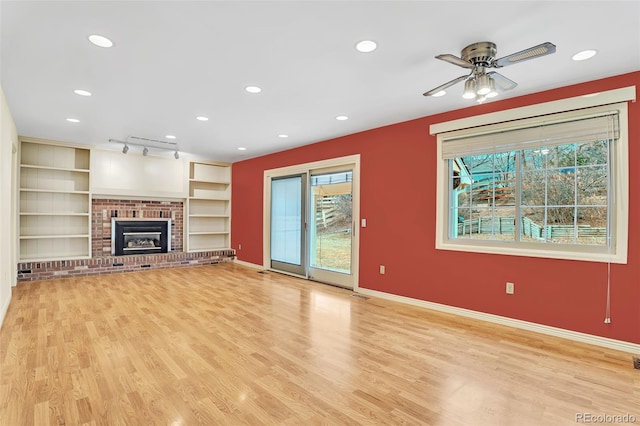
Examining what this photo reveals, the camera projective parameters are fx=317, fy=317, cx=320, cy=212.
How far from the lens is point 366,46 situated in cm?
241

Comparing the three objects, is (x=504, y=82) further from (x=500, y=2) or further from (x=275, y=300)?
(x=275, y=300)

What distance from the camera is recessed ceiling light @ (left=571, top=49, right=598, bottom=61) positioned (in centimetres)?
246

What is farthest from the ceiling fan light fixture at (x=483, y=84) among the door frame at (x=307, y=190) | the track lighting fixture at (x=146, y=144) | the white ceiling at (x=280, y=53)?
the track lighting fixture at (x=146, y=144)

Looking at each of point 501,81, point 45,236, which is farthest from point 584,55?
point 45,236

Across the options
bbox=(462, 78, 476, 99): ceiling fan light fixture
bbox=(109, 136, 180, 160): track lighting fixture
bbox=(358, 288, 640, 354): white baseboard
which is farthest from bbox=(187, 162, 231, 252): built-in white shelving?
bbox=(462, 78, 476, 99): ceiling fan light fixture

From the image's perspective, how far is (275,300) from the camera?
4387mm

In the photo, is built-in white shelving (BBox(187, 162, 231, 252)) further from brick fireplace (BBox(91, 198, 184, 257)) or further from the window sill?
the window sill

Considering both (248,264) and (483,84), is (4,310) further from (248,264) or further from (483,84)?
(483,84)

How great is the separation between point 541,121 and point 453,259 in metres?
1.74

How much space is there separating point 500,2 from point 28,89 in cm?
435

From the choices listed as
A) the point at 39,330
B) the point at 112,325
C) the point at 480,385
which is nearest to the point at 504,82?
the point at 480,385

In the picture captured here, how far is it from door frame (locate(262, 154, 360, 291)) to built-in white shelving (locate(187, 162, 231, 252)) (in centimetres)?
166

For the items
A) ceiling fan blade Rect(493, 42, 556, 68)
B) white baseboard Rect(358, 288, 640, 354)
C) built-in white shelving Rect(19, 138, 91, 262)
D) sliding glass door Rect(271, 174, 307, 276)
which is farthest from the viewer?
sliding glass door Rect(271, 174, 307, 276)
